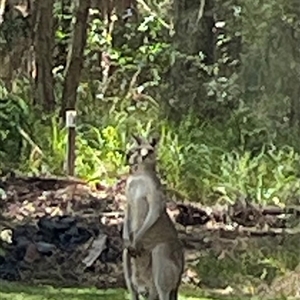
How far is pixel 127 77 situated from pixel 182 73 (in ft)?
0.35

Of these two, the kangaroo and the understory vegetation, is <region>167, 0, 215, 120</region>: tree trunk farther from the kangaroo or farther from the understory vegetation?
the kangaroo

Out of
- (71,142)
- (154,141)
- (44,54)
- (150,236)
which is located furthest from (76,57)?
(150,236)

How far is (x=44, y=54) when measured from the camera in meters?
2.39

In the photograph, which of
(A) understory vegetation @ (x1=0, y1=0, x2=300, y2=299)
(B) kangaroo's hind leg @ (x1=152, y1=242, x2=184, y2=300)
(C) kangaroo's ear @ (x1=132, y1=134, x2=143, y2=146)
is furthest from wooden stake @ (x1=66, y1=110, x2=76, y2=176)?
(B) kangaroo's hind leg @ (x1=152, y1=242, x2=184, y2=300)

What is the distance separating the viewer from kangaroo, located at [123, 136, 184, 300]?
213 cm

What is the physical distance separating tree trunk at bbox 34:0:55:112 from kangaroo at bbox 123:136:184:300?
0.29 m

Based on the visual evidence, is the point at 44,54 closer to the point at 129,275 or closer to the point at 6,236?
the point at 6,236

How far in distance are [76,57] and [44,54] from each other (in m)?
0.06

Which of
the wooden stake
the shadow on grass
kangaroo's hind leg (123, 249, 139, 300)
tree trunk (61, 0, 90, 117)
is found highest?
tree trunk (61, 0, 90, 117)

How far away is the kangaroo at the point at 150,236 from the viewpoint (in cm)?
213

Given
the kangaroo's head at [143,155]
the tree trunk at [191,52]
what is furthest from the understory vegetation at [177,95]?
the kangaroo's head at [143,155]

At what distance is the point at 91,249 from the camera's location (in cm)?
233

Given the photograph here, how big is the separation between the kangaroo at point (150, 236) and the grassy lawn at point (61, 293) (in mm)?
105

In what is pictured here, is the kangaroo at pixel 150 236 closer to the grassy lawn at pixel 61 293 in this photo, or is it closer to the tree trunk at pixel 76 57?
the grassy lawn at pixel 61 293
